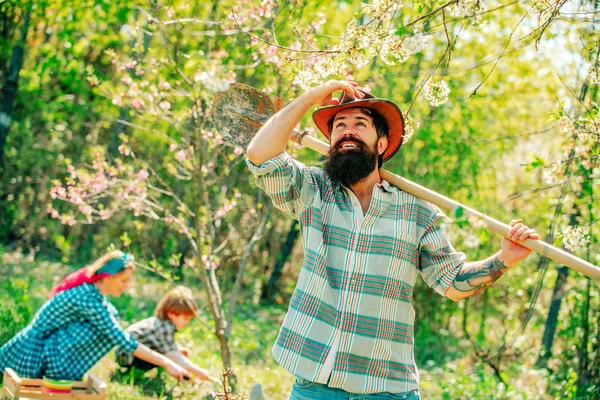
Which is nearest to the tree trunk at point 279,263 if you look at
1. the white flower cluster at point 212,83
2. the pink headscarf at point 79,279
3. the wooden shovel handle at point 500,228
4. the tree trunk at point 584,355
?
the tree trunk at point 584,355

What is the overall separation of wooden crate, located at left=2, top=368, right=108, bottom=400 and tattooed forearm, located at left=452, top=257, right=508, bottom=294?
8.47 feet

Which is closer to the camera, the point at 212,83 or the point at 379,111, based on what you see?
the point at 379,111

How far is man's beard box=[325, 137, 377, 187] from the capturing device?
2.95 metres

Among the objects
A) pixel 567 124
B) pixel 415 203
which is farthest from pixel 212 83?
pixel 567 124

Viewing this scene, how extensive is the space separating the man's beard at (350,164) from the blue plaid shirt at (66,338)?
2.42 meters

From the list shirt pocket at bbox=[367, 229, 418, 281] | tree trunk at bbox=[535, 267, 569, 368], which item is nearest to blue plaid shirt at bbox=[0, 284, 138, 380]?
shirt pocket at bbox=[367, 229, 418, 281]

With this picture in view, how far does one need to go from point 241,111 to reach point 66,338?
2.15 m

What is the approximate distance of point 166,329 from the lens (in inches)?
219

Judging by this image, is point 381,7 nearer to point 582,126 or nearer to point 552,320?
point 582,126

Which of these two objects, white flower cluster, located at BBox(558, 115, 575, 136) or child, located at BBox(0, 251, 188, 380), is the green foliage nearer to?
child, located at BBox(0, 251, 188, 380)

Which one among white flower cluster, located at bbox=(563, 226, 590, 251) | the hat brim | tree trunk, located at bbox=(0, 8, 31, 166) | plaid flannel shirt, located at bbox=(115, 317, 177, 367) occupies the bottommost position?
plaid flannel shirt, located at bbox=(115, 317, 177, 367)

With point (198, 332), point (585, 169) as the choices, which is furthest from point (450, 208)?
point (198, 332)

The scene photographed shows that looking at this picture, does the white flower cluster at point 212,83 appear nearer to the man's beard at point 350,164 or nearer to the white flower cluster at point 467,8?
the man's beard at point 350,164

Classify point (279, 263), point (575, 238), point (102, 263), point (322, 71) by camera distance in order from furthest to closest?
point (279, 263) → point (102, 263) → point (575, 238) → point (322, 71)
